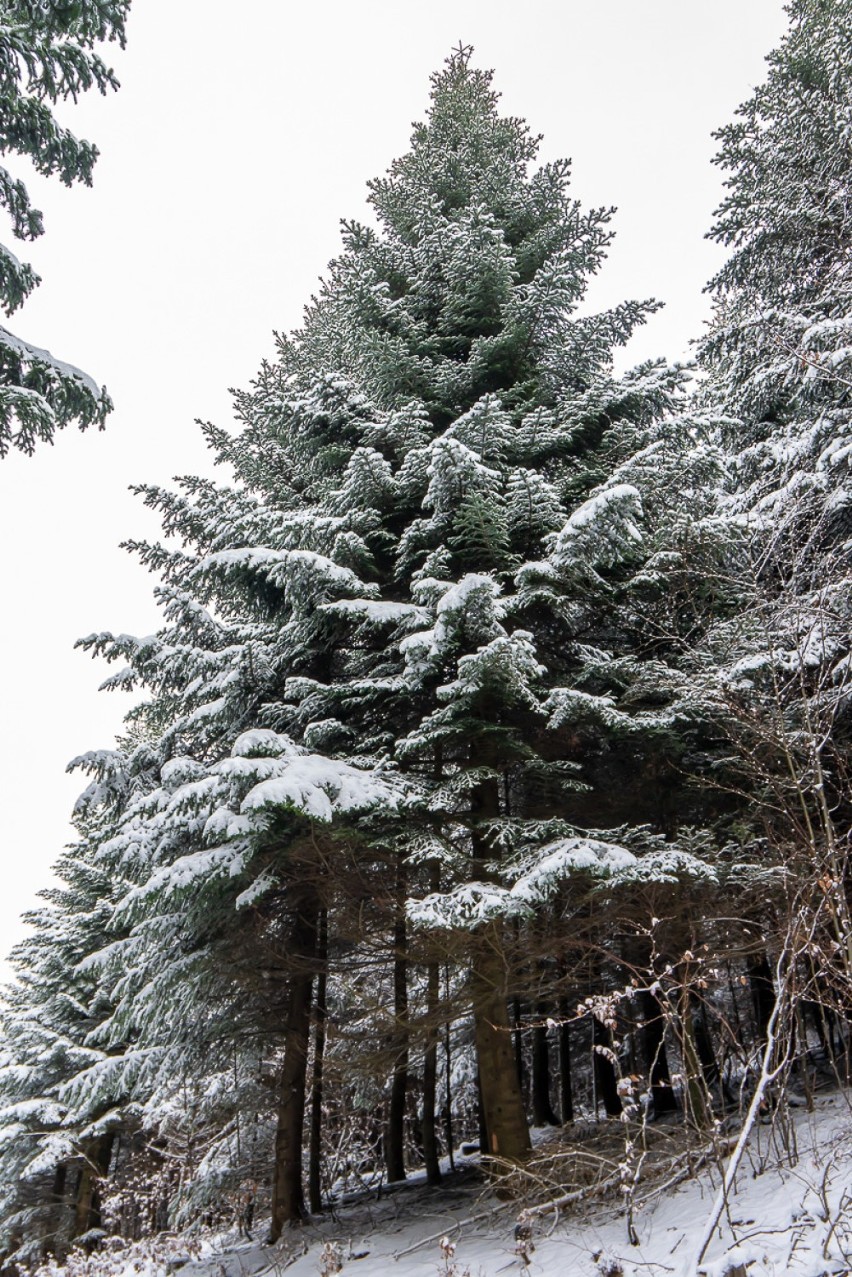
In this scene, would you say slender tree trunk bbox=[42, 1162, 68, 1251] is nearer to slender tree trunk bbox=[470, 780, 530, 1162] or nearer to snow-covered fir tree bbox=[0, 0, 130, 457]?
slender tree trunk bbox=[470, 780, 530, 1162]

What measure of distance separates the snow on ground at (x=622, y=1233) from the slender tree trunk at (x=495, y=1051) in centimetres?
→ 49

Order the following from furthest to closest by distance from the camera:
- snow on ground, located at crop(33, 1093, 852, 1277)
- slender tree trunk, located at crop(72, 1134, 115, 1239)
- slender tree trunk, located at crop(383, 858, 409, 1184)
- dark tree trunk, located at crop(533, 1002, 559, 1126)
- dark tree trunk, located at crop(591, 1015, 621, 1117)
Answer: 1. slender tree trunk, located at crop(72, 1134, 115, 1239)
2. dark tree trunk, located at crop(533, 1002, 559, 1126)
3. dark tree trunk, located at crop(591, 1015, 621, 1117)
4. slender tree trunk, located at crop(383, 858, 409, 1184)
5. snow on ground, located at crop(33, 1093, 852, 1277)

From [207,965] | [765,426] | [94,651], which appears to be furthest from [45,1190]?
[765,426]

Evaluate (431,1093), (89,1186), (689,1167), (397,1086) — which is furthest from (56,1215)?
(689,1167)

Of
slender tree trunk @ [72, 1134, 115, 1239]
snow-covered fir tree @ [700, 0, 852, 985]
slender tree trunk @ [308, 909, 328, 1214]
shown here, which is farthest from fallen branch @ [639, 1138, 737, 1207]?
slender tree trunk @ [72, 1134, 115, 1239]

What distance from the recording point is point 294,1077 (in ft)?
28.3

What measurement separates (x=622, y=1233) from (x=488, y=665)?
3.95 m

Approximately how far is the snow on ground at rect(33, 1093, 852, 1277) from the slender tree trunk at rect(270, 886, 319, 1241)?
32 centimetres

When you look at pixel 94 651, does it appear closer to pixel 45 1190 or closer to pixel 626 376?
pixel 626 376

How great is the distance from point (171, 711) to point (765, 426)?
29.4 ft

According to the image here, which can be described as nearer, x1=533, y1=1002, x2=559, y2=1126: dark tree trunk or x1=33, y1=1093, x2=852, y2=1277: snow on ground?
x1=33, y1=1093, x2=852, y2=1277: snow on ground

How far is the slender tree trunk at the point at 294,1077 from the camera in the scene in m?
8.08

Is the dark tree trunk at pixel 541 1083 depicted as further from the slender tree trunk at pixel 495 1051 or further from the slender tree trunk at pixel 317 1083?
the slender tree trunk at pixel 495 1051

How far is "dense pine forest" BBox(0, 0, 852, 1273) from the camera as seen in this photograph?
20.3ft
